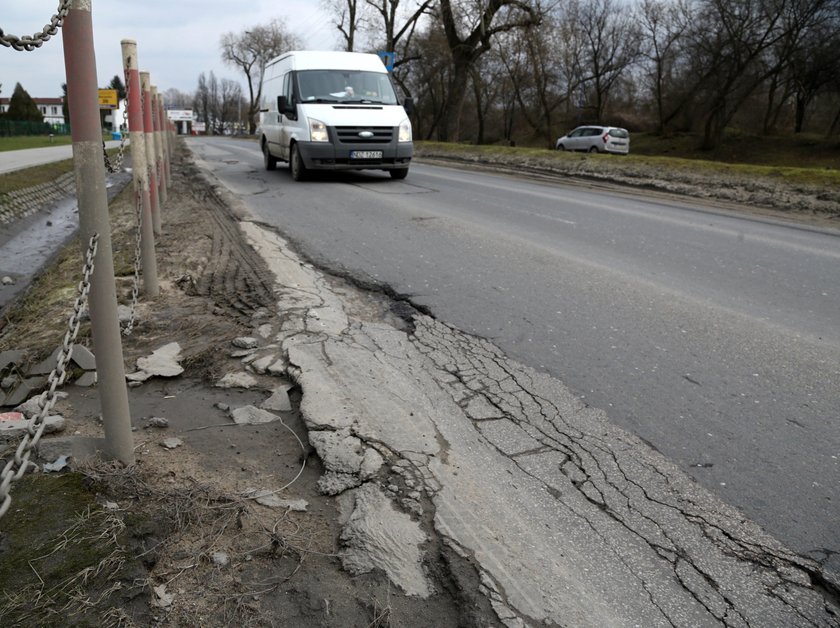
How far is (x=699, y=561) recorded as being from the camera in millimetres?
2363

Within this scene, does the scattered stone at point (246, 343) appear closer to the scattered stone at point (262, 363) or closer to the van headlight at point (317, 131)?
the scattered stone at point (262, 363)

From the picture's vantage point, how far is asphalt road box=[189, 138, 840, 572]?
10.0ft

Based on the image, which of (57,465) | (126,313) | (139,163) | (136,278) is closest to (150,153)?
(139,163)

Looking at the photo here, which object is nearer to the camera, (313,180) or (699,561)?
(699,561)

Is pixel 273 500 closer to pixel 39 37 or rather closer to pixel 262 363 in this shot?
pixel 262 363

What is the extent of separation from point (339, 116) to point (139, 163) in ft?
26.6

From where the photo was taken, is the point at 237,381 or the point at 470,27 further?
the point at 470,27

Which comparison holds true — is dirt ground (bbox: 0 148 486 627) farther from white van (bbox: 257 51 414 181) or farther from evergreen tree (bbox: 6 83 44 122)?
evergreen tree (bbox: 6 83 44 122)

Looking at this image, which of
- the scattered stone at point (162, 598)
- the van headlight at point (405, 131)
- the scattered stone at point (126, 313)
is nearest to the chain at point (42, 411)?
the scattered stone at point (162, 598)

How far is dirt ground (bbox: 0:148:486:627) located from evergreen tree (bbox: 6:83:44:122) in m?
72.5

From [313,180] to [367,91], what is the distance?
7.15ft

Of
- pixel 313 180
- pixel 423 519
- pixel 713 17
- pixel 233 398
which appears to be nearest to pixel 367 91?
pixel 313 180

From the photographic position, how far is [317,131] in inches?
514

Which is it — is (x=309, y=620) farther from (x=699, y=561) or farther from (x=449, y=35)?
(x=449, y=35)
